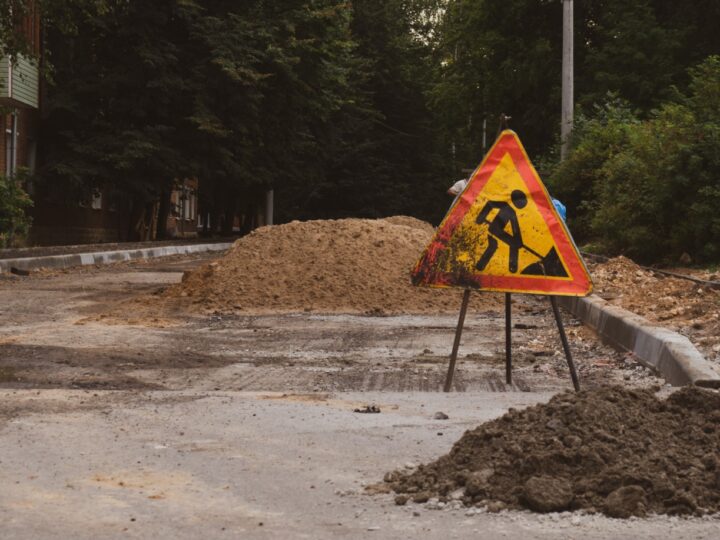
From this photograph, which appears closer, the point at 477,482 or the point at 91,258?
the point at 477,482

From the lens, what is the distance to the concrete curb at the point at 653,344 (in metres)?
7.68

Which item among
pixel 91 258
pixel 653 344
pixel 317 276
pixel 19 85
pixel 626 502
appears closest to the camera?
pixel 626 502

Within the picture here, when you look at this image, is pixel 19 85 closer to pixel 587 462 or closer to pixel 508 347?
pixel 508 347

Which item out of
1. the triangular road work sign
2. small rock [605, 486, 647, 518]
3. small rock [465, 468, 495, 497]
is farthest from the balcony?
small rock [605, 486, 647, 518]

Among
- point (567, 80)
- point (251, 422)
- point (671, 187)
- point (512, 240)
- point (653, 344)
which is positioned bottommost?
point (251, 422)

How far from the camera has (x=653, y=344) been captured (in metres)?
9.03

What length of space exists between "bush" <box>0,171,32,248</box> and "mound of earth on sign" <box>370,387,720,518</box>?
76.5 ft

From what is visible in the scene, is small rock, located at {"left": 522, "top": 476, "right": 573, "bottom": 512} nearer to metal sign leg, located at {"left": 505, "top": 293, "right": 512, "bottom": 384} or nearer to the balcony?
metal sign leg, located at {"left": 505, "top": 293, "right": 512, "bottom": 384}

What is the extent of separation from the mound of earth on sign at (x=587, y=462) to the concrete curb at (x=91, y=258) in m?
16.9

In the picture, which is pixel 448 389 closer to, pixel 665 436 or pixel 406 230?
pixel 665 436

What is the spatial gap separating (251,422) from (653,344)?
369 centimetres

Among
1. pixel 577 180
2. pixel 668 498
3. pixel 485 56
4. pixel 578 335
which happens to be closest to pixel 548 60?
Result: pixel 485 56

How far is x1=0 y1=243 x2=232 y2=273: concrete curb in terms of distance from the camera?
2187cm

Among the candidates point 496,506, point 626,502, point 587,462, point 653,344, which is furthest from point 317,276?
point 626,502
